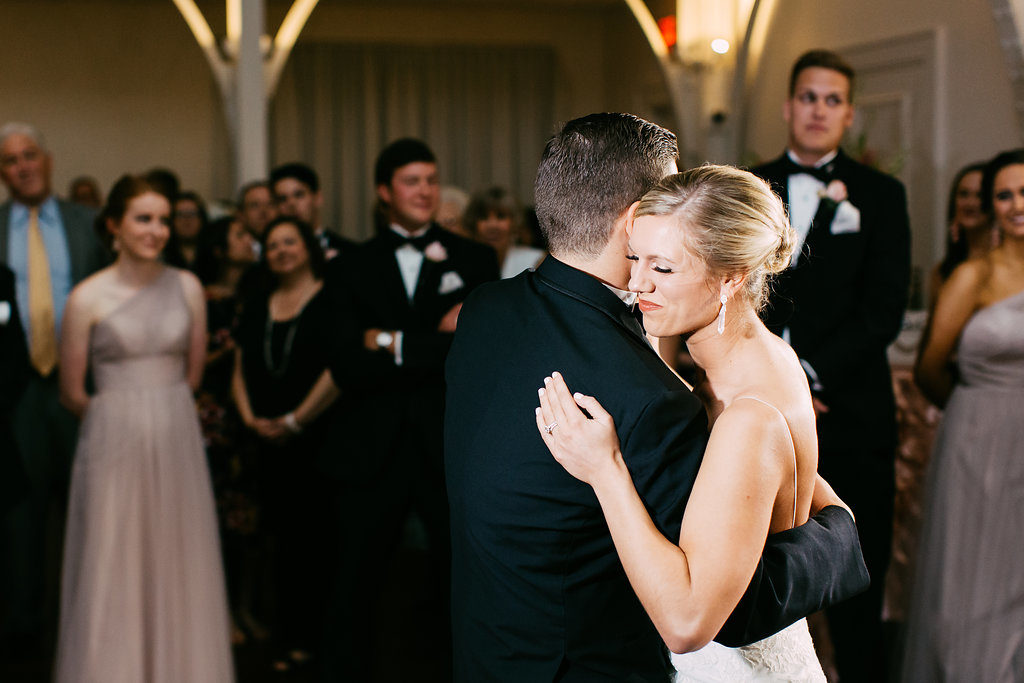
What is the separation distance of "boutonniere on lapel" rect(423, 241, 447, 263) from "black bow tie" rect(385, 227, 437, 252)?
20 millimetres

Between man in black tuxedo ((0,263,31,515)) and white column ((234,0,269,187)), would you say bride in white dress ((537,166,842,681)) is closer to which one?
man in black tuxedo ((0,263,31,515))

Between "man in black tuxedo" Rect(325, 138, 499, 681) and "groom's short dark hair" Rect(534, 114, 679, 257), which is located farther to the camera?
"man in black tuxedo" Rect(325, 138, 499, 681)

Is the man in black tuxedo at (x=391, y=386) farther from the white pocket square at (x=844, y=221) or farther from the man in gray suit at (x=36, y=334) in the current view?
the man in gray suit at (x=36, y=334)

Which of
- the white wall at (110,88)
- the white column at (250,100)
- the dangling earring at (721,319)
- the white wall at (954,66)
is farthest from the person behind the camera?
the white wall at (110,88)

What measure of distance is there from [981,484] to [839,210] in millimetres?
921

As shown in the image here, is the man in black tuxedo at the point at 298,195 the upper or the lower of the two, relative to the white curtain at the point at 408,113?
lower

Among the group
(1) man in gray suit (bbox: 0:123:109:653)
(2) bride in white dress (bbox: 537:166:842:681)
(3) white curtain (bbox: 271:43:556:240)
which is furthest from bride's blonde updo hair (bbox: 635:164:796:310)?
(3) white curtain (bbox: 271:43:556:240)

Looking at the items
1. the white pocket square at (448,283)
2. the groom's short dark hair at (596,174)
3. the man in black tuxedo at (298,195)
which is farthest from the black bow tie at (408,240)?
the groom's short dark hair at (596,174)

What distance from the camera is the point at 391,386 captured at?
10.8ft

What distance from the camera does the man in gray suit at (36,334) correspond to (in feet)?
13.3

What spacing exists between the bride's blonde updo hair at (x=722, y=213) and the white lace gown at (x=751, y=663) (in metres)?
0.68

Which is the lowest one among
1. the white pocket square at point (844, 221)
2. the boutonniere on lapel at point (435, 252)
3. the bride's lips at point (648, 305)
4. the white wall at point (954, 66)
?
the bride's lips at point (648, 305)

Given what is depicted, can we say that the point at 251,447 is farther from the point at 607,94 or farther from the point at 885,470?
the point at 607,94

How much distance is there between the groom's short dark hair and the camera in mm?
1574
